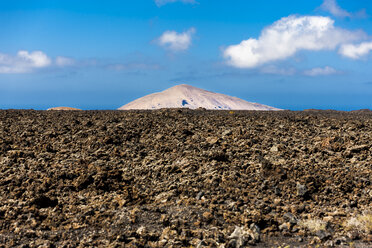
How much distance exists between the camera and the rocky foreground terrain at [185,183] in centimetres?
784

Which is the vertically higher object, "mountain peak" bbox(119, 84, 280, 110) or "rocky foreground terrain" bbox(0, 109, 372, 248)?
"mountain peak" bbox(119, 84, 280, 110)

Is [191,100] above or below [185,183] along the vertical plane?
above

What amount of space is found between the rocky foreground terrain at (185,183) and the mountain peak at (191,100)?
117 ft

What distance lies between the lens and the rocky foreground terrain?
7.84m

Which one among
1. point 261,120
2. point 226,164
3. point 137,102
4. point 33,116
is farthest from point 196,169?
point 137,102

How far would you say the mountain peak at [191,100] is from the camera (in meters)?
51.4

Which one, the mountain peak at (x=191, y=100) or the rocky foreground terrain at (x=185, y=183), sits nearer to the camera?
the rocky foreground terrain at (x=185, y=183)

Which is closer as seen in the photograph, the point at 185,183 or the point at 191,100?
the point at 185,183

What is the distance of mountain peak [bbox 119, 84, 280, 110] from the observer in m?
51.4

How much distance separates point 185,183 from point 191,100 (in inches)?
1689

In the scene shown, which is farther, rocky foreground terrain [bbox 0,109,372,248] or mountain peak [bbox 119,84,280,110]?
mountain peak [bbox 119,84,280,110]

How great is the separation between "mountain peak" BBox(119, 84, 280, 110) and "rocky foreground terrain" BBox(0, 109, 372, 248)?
35567mm

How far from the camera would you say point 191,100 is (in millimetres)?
52875

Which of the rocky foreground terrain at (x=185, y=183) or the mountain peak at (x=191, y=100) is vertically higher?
the mountain peak at (x=191, y=100)
